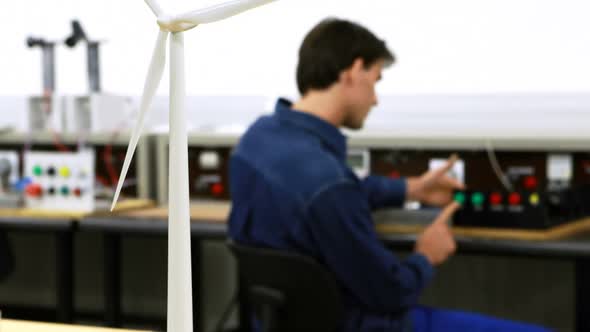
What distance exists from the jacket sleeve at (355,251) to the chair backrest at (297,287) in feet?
0.14

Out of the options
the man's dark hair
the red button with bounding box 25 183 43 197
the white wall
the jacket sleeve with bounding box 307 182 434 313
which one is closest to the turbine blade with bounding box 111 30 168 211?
the jacket sleeve with bounding box 307 182 434 313

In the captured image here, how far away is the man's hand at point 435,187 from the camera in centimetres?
200

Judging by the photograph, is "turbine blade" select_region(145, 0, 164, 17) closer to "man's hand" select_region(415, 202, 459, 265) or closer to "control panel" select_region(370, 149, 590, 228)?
"man's hand" select_region(415, 202, 459, 265)

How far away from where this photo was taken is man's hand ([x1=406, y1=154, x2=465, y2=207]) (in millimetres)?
2002

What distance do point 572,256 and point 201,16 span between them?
1622 mm

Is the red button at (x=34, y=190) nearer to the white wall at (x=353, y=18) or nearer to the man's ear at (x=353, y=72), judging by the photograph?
the white wall at (x=353, y=18)

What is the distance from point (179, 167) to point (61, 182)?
223cm

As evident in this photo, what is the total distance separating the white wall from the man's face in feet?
2.62

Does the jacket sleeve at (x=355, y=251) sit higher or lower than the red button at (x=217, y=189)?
higher

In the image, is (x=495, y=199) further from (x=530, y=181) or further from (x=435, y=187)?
(x=530, y=181)

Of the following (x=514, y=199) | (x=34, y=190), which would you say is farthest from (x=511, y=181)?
(x=34, y=190)

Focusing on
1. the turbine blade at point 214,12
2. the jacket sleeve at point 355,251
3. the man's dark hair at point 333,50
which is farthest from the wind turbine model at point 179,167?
the man's dark hair at point 333,50

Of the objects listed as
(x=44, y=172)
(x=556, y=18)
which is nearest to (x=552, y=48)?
(x=556, y=18)

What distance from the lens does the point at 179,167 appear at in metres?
0.47
